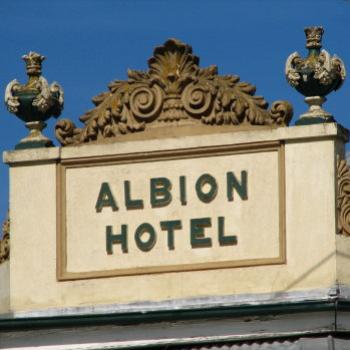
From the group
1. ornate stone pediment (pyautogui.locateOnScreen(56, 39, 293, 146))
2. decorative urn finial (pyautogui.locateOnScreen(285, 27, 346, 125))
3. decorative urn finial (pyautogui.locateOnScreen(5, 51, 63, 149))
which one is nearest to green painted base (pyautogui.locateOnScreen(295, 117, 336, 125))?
decorative urn finial (pyautogui.locateOnScreen(285, 27, 346, 125))

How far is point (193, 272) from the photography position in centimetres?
3688

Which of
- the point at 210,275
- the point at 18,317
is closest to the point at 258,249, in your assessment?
the point at 210,275

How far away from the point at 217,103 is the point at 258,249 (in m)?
2.03

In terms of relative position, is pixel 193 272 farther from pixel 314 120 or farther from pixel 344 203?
pixel 314 120

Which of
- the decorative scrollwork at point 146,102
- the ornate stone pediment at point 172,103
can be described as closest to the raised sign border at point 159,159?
the ornate stone pediment at point 172,103

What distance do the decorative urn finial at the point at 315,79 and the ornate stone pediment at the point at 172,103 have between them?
0.98 ft

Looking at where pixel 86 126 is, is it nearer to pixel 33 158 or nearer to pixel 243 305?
pixel 33 158

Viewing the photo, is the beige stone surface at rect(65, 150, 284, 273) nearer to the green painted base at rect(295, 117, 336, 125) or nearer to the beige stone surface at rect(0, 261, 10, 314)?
the green painted base at rect(295, 117, 336, 125)

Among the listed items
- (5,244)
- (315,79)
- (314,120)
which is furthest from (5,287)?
(315,79)

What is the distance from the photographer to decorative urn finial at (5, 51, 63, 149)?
124 ft

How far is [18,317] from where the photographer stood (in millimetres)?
37531

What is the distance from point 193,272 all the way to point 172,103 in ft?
7.48

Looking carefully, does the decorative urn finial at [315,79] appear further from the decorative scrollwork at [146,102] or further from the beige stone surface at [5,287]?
the beige stone surface at [5,287]

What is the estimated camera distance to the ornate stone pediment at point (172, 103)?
3684 centimetres
